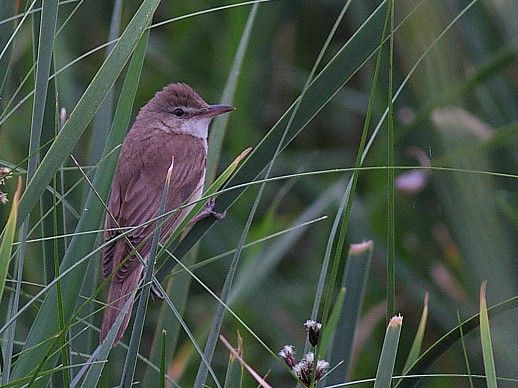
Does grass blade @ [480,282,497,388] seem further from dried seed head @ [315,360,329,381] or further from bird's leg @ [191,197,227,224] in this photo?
bird's leg @ [191,197,227,224]

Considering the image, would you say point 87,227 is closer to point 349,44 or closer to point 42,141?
point 42,141

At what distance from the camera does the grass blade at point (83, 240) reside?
1703 mm

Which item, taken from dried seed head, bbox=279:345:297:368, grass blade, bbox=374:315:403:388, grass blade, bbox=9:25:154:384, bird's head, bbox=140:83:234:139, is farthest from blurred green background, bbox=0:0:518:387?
grass blade, bbox=374:315:403:388

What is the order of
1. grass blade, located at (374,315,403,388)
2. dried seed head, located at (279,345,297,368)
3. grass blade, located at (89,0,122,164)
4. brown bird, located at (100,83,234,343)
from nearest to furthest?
grass blade, located at (374,315,403,388) → dried seed head, located at (279,345,297,368) → grass blade, located at (89,0,122,164) → brown bird, located at (100,83,234,343)

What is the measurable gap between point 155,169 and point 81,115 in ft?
5.62

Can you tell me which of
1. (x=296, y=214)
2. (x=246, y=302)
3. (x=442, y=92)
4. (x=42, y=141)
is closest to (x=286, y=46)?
(x=296, y=214)

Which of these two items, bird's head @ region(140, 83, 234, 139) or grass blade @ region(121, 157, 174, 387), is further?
bird's head @ region(140, 83, 234, 139)

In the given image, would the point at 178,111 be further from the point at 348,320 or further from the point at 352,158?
the point at 348,320

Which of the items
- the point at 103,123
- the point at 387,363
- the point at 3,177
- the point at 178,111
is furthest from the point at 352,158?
the point at 387,363

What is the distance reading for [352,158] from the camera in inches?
201

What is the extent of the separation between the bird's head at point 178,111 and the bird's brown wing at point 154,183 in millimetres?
69

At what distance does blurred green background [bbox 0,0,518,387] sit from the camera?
10.7 ft

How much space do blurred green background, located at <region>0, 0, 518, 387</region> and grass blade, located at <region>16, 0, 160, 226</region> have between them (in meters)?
0.69

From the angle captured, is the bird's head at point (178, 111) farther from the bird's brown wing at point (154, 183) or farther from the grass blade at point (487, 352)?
the grass blade at point (487, 352)
